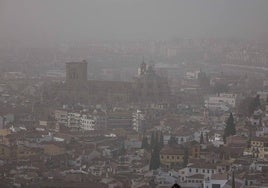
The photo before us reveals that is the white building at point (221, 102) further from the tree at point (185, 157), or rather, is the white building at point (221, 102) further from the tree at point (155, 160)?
the tree at point (155, 160)

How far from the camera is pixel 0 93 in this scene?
14375 millimetres

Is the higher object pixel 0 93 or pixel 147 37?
pixel 147 37

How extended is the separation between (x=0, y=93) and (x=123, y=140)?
18.1 feet

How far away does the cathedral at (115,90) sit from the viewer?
1402 centimetres

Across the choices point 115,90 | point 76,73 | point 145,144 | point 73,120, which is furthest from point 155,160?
point 76,73

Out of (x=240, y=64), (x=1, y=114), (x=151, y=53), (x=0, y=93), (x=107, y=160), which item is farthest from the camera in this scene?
(x=151, y=53)

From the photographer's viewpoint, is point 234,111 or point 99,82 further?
point 99,82

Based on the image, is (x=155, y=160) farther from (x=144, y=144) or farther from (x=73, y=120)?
(x=73, y=120)

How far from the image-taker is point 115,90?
47.0ft

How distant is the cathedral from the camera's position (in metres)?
14.0

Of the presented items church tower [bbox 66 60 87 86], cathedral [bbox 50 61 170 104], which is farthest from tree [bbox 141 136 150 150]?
church tower [bbox 66 60 87 86]

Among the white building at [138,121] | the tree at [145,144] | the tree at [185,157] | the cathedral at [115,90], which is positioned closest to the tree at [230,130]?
the tree at [145,144]

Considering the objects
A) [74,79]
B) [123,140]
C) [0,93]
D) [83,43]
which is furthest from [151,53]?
[123,140]

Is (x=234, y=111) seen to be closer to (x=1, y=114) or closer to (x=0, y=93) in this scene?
(x=1, y=114)
